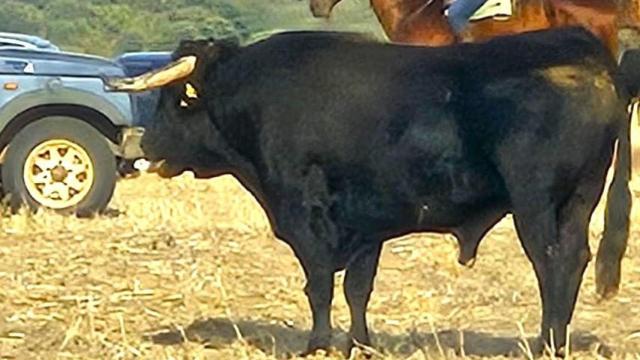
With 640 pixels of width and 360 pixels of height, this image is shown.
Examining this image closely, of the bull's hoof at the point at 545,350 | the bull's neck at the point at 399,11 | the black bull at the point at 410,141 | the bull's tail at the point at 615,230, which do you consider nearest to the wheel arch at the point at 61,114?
the bull's neck at the point at 399,11

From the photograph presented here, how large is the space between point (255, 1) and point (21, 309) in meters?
33.2

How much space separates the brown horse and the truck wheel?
18.1ft

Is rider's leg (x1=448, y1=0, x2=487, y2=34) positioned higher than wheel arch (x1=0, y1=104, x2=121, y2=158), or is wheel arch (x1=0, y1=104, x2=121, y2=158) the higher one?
wheel arch (x1=0, y1=104, x2=121, y2=158)

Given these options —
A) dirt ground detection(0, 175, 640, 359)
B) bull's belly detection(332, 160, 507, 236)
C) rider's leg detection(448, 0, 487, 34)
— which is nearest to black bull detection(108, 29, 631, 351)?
bull's belly detection(332, 160, 507, 236)

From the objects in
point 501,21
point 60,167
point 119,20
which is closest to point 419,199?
point 501,21

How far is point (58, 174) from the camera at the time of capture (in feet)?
52.1

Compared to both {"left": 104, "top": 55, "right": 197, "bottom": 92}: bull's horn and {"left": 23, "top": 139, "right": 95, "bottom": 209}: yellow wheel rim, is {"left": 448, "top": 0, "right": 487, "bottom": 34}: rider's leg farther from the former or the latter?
{"left": 23, "top": 139, "right": 95, "bottom": 209}: yellow wheel rim

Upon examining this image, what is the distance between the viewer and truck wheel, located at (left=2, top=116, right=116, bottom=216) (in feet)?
50.9

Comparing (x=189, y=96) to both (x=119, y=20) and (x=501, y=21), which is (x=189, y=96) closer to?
(x=501, y=21)

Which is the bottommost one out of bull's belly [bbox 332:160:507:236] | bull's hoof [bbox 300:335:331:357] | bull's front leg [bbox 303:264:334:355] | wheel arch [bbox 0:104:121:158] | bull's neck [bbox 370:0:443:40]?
bull's hoof [bbox 300:335:331:357]

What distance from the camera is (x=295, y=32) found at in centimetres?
862

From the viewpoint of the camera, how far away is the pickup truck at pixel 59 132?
1559 centimetres

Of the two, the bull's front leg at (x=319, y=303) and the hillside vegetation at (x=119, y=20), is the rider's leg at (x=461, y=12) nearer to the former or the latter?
the bull's front leg at (x=319, y=303)

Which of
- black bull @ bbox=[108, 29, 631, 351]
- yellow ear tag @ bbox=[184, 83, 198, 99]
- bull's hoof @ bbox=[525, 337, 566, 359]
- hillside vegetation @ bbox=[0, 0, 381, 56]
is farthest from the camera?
hillside vegetation @ bbox=[0, 0, 381, 56]
